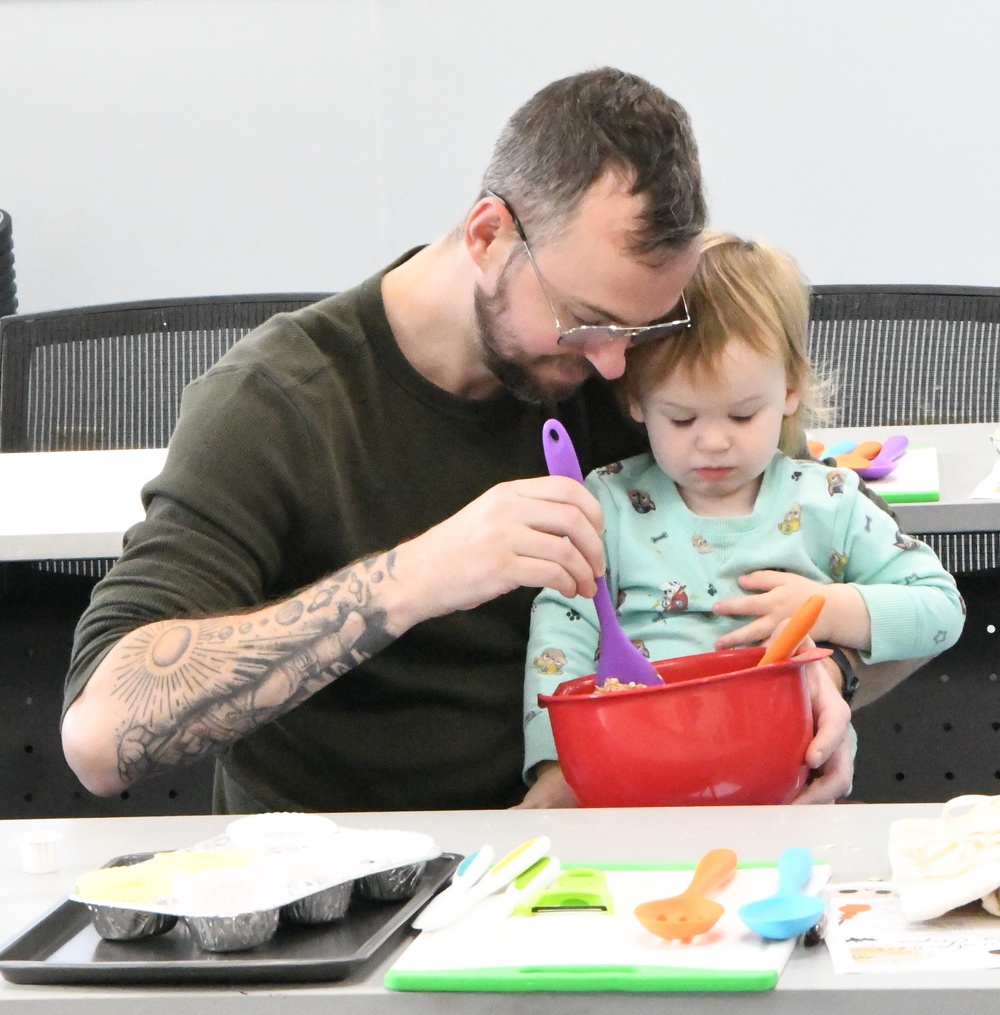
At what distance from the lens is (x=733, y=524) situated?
1.43m

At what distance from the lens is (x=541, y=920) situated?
2.67 ft

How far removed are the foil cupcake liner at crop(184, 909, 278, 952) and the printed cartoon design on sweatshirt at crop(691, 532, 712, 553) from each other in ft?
2.38

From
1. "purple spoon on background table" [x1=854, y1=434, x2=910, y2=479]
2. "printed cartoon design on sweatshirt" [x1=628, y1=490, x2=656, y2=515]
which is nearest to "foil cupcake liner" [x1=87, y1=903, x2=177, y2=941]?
"printed cartoon design on sweatshirt" [x1=628, y1=490, x2=656, y2=515]

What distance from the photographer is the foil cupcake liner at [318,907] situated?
0.79m

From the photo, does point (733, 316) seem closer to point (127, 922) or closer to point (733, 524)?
point (733, 524)

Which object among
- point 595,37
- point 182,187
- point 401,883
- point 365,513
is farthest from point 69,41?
point 401,883

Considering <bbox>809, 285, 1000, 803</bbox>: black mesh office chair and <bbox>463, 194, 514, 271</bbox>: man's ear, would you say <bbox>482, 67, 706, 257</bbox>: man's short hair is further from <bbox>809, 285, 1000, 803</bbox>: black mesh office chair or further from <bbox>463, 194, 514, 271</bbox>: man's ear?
<bbox>809, 285, 1000, 803</bbox>: black mesh office chair

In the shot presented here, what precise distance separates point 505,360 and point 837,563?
362mm

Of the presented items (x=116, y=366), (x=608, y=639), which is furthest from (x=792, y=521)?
(x=116, y=366)

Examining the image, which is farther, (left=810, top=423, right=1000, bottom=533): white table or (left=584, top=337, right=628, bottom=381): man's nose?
(left=810, top=423, right=1000, bottom=533): white table

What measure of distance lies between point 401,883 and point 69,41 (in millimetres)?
3216

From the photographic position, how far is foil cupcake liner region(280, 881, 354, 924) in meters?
0.79

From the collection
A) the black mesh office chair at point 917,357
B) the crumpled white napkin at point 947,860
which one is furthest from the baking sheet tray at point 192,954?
the black mesh office chair at point 917,357

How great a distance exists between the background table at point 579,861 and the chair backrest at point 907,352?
1.31 m
